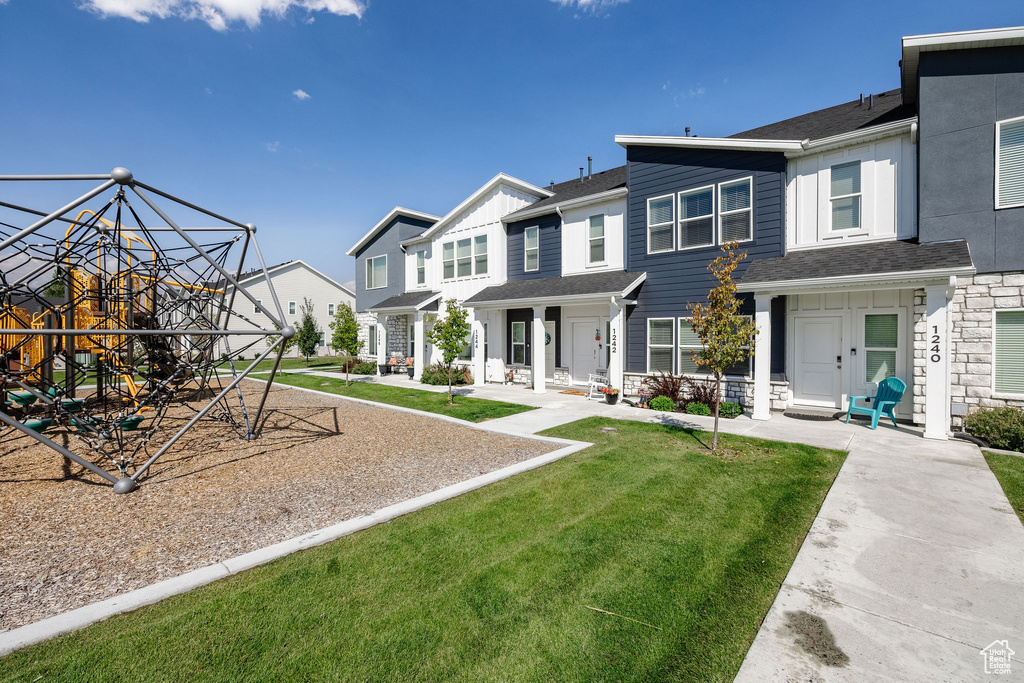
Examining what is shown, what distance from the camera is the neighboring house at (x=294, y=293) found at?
35.9 metres

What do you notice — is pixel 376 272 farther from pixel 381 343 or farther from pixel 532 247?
pixel 532 247

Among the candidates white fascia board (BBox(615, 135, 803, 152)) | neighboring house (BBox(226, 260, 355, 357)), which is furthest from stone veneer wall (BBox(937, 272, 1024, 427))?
neighboring house (BBox(226, 260, 355, 357))

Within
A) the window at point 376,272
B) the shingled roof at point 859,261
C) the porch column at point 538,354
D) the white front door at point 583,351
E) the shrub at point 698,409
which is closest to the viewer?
the shingled roof at point 859,261

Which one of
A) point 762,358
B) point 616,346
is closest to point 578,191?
point 616,346

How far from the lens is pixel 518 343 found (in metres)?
17.6

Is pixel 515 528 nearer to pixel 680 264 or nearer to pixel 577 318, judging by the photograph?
pixel 680 264

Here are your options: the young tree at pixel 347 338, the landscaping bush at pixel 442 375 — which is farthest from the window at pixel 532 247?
the young tree at pixel 347 338

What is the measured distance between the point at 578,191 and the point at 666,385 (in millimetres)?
8899

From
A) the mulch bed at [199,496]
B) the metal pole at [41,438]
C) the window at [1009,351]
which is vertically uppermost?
the window at [1009,351]

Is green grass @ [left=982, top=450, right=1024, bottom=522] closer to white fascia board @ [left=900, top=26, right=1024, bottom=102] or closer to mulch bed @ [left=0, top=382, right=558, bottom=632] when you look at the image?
mulch bed @ [left=0, top=382, right=558, bottom=632]

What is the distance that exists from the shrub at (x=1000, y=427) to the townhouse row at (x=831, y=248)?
16.2 inches

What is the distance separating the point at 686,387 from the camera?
12094mm

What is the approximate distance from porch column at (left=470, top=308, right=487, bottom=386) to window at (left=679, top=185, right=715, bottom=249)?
8.19m
